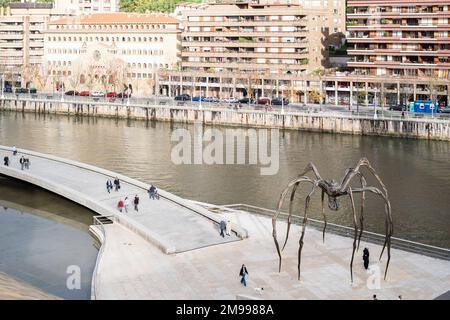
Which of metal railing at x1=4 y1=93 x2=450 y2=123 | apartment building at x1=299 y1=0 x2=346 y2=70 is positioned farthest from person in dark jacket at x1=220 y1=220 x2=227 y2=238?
apartment building at x1=299 y1=0 x2=346 y2=70

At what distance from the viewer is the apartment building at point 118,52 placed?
159 metres

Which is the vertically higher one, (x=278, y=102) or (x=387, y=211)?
(x=278, y=102)

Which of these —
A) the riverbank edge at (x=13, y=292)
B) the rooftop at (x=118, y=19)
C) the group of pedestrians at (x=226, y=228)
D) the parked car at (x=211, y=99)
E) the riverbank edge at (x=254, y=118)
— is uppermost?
the rooftop at (x=118, y=19)

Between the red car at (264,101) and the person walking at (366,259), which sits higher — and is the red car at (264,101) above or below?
above

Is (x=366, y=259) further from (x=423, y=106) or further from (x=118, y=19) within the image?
(x=118, y=19)

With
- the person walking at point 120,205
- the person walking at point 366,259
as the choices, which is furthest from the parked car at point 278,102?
the person walking at point 366,259

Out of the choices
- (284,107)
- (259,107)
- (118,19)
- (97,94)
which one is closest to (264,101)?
(259,107)

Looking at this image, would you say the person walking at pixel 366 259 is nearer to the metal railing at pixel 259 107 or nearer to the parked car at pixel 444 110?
the metal railing at pixel 259 107

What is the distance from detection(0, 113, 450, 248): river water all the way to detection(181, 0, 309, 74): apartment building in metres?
33.0

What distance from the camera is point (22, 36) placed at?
187 m

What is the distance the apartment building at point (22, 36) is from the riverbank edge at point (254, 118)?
150 ft

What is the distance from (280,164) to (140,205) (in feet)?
96.0

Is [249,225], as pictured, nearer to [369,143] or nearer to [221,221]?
[221,221]

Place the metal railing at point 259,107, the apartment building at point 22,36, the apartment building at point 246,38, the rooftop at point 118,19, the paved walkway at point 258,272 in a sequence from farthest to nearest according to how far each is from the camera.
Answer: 1. the apartment building at point 22,36
2. the rooftop at point 118,19
3. the apartment building at point 246,38
4. the metal railing at point 259,107
5. the paved walkway at point 258,272
